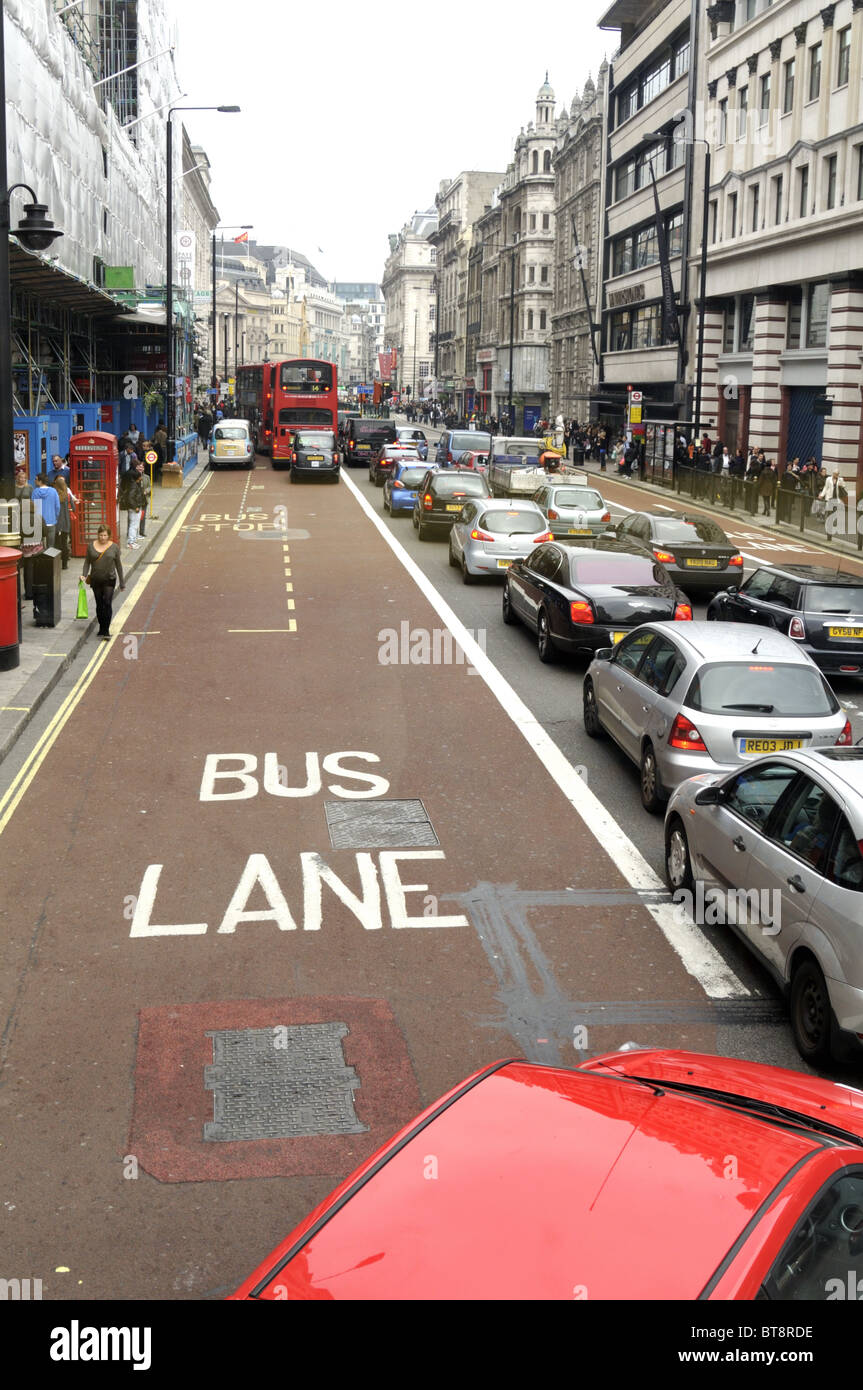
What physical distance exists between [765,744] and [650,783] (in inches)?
40.7

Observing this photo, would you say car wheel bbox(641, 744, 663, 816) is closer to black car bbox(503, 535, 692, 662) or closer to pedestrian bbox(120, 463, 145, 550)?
black car bbox(503, 535, 692, 662)

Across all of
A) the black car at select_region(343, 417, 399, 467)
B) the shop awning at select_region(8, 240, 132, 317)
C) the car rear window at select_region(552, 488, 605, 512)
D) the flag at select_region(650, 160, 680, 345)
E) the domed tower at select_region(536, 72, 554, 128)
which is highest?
the domed tower at select_region(536, 72, 554, 128)

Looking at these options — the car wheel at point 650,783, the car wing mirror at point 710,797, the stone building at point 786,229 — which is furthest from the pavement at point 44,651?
the stone building at point 786,229

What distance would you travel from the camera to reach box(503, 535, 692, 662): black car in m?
17.2

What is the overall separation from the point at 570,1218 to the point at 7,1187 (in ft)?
10.6

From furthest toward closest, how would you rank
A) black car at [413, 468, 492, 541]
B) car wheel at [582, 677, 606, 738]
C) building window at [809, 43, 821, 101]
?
building window at [809, 43, 821, 101], black car at [413, 468, 492, 541], car wheel at [582, 677, 606, 738]

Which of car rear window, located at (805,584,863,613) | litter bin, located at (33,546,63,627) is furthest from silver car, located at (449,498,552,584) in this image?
litter bin, located at (33,546,63,627)

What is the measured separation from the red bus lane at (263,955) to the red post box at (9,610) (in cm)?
133

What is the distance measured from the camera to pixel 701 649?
1179 centimetres

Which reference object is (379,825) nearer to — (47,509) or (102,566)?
(102,566)

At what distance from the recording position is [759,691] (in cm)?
1149

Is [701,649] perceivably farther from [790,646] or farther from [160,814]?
[160,814]

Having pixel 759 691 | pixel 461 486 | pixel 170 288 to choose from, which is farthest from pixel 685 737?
pixel 170 288

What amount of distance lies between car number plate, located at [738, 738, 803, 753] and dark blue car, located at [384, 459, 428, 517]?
82.7 ft
